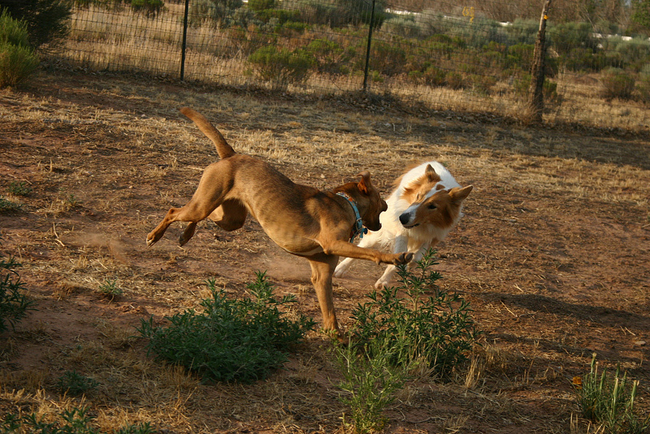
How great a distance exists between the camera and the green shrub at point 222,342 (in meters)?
3.87

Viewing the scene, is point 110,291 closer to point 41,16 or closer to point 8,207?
point 8,207

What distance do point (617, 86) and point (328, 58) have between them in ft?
34.6

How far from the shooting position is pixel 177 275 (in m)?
5.64

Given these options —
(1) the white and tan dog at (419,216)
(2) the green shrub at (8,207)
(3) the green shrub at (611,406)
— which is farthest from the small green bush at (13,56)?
(3) the green shrub at (611,406)

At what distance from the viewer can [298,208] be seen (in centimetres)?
483

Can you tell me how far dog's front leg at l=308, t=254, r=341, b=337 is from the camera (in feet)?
15.8

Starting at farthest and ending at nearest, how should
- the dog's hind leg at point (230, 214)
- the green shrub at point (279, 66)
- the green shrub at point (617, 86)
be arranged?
the green shrub at point (617, 86), the green shrub at point (279, 66), the dog's hind leg at point (230, 214)

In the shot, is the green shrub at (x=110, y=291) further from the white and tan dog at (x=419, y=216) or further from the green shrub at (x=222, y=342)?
the white and tan dog at (x=419, y=216)

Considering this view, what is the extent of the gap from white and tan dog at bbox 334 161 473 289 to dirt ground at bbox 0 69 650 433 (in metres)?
0.44

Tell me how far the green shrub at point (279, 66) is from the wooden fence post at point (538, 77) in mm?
5683

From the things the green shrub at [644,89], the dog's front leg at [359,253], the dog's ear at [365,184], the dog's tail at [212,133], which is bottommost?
the dog's front leg at [359,253]

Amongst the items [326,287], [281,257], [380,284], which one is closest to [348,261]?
[380,284]

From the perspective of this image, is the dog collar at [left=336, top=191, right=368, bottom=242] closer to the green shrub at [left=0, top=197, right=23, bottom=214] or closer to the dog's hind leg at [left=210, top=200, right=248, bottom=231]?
the dog's hind leg at [left=210, top=200, right=248, bottom=231]

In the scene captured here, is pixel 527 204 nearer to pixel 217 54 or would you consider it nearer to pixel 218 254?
pixel 218 254
